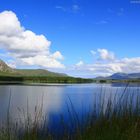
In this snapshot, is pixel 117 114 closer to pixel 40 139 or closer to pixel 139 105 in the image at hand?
pixel 139 105

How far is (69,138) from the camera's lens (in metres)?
6.79

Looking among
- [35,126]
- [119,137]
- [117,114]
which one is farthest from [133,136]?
[35,126]

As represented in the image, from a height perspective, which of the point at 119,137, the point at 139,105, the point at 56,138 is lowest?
the point at 56,138

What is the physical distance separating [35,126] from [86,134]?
1.12m

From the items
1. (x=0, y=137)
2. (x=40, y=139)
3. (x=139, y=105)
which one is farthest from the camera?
(x=139, y=105)

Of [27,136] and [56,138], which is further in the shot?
[56,138]

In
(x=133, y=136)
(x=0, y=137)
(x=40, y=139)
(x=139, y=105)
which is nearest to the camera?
(x=133, y=136)

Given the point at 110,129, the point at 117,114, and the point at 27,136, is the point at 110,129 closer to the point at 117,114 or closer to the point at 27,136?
the point at 117,114

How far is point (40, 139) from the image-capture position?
264 inches

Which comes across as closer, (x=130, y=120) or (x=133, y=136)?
(x=133, y=136)

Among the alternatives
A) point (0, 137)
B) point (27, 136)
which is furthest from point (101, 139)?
point (0, 137)

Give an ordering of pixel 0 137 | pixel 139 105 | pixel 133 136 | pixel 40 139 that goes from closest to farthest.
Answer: pixel 133 136
pixel 0 137
pixel 40 139
pixel 139 105

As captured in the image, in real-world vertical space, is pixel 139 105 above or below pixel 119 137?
above

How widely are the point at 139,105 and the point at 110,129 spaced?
1.75 meters
